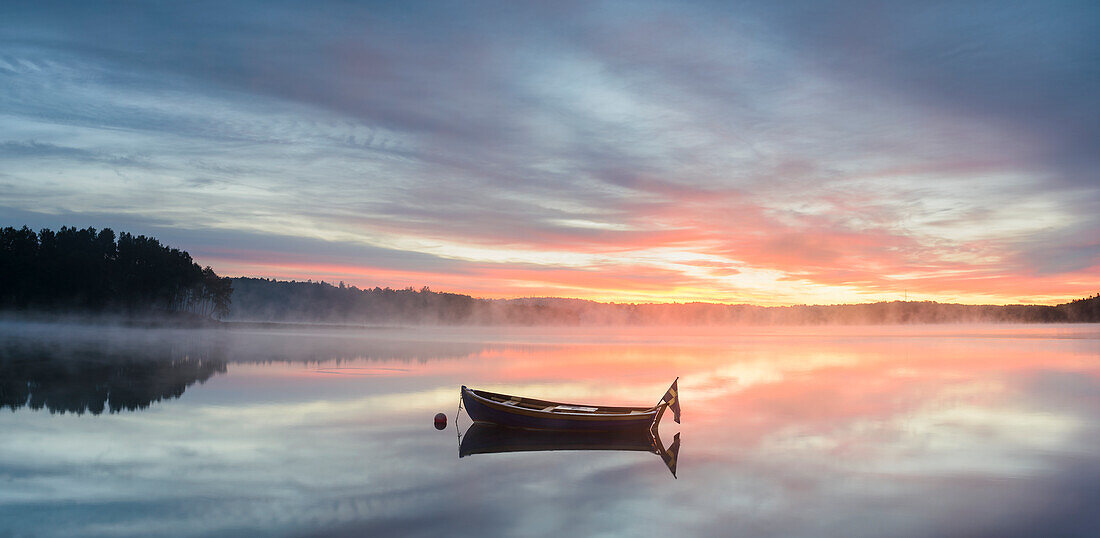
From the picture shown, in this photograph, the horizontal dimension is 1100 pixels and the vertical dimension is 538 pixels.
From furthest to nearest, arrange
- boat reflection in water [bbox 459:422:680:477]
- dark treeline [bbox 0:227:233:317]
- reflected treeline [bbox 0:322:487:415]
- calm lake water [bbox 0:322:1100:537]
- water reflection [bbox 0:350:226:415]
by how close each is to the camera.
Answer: dark treeline [bbox 0:227:233:317], reflected treeline [bbox 0:322:487:415], water reflection [bbox 0:350:226:415], boat reflection in water [bbox 459:422:680:477], calm lake water [bbox 0:322:1100:537]

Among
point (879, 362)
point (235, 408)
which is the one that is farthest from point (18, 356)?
point (879, 362)

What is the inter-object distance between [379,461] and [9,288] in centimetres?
9603

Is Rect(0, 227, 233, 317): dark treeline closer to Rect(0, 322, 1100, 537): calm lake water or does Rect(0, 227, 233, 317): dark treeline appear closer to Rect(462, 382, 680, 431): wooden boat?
Rect(0, 322, 1100, 537): calm lake water

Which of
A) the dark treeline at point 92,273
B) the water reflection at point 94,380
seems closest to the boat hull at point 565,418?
the water reflection at point 94,380

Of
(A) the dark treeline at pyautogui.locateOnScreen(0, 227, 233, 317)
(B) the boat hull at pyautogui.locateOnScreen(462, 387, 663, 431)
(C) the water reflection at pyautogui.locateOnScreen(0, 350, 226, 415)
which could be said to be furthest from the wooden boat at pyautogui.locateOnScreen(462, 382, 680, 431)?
(A) the dark treeline at pyautogui.locateOnScreen(0, 227, 233, 317)

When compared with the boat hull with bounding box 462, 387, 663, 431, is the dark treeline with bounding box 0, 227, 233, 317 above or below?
above

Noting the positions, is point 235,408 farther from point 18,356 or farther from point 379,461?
point 18,356

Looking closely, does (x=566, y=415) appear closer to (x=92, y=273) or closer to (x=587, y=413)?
(x=587, y=413)

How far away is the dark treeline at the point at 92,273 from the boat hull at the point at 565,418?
9260 cm

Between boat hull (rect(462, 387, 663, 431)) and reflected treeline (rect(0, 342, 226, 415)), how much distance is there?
1431 cm

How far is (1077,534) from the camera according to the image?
1252 cm

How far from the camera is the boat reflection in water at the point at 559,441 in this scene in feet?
64.7

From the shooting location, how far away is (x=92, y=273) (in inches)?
3580

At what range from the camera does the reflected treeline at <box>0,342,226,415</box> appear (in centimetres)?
2539
